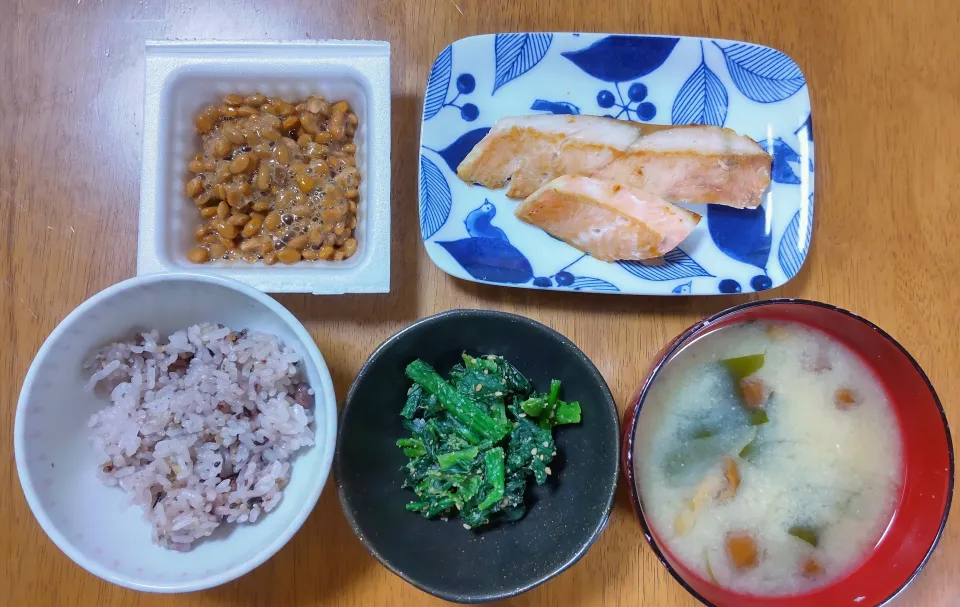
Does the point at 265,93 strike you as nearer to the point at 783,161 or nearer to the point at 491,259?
the point at 491,259

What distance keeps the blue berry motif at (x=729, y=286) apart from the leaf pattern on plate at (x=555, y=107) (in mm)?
512

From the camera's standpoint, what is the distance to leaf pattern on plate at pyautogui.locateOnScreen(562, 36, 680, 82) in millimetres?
1457

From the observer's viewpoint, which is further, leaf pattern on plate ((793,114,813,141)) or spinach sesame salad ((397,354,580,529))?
leaf pattern on plate ((793,114,813,141))

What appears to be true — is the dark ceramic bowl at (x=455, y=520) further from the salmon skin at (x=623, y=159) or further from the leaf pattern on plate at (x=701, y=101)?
the leaf pattern on plate at (x=701, y=101)

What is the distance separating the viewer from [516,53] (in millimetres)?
1456

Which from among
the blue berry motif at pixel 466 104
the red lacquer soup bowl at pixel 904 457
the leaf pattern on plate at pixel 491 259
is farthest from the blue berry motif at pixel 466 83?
the red lacquer soup bowl at pixel 904 457

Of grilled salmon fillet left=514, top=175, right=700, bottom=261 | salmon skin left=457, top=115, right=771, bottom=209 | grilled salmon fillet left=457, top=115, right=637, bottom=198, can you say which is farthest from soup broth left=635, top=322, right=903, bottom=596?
grilled salmon fillet left=457, top=115, right=637, bottom=198

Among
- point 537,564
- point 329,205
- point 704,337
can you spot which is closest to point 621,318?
point 704,337

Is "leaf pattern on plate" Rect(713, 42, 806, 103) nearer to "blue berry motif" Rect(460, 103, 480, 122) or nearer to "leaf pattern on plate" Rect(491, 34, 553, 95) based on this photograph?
"leaf pattern on plate" Rect(491, 34, 553, 95)

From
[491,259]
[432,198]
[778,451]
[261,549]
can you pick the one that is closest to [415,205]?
[432,198]

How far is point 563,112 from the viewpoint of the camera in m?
1.50

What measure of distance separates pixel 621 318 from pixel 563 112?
0.50m

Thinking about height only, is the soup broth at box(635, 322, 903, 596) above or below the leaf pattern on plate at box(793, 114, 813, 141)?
below

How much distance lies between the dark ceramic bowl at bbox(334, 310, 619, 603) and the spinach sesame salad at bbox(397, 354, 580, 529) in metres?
0.03
